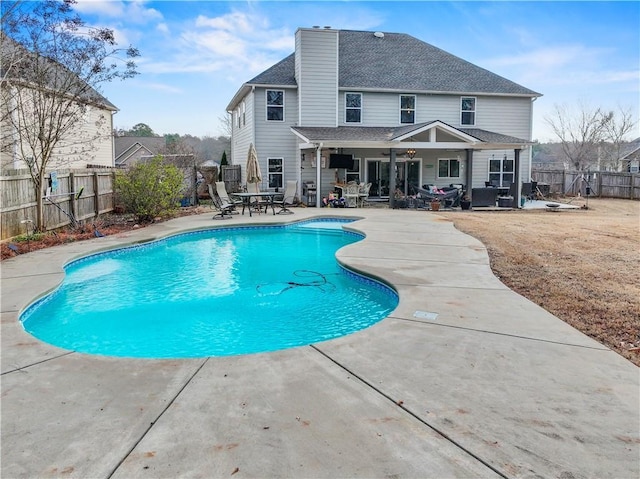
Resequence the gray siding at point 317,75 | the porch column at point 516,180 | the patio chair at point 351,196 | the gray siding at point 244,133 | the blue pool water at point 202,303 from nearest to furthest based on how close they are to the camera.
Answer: the blue pool water at point 202,303
the patio chair at point 351,196
the porch column at point 516,180
the gray siding at point 317,75
the gray siding at point 244,133

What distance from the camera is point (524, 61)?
2181cm

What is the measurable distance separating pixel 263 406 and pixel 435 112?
64.8 feet

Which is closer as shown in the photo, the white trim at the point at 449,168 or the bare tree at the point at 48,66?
the bare tree at the point at 48,66

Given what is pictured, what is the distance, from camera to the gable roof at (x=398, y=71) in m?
19.9

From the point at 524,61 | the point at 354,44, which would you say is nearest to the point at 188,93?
the point at 354,44

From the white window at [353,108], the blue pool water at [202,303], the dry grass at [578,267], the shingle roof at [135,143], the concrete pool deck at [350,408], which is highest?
the shingle roof at [135,143]

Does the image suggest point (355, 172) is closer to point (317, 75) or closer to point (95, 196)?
point (317, 75)

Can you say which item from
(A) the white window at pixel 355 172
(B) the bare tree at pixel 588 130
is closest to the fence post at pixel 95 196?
(A) the white window at pixel 355 172

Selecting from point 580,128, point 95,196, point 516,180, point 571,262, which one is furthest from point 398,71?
point 580,128

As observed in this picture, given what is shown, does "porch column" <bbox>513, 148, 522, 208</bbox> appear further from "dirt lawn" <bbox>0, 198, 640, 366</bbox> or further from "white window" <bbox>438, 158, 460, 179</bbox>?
"dirt lawn" <bbox>0, 198, 640, 366</bbox>

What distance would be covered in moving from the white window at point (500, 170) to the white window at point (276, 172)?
9.76m

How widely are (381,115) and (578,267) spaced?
46.5ft

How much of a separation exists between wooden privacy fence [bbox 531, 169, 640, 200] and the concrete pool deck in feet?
74.9

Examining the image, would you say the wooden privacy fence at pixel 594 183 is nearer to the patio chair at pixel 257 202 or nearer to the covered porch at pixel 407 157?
the covered porch at pixel 407 157
